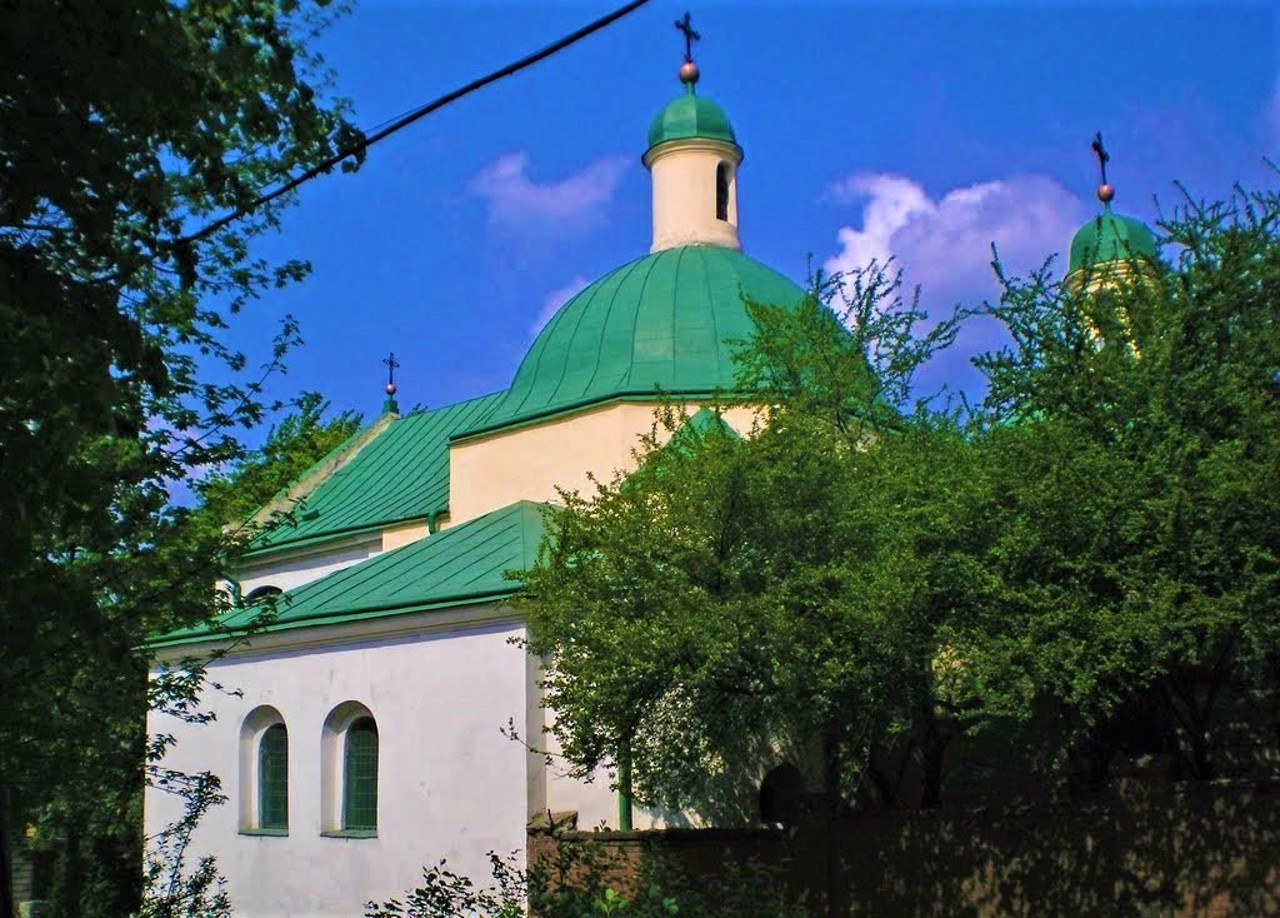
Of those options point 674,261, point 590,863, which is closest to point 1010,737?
point 590,863

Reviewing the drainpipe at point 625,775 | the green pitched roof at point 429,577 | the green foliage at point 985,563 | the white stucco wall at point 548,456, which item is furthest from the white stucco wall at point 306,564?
the green foliage at point 985,563

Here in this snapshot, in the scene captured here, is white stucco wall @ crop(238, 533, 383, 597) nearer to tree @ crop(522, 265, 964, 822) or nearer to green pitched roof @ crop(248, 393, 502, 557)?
green pitched roof @ crop(248, 393, 502, 557)

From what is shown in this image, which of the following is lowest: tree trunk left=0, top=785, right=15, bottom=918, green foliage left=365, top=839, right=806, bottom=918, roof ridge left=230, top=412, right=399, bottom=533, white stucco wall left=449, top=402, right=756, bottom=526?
green foliage left=365, top=839, right=806, bottom=918

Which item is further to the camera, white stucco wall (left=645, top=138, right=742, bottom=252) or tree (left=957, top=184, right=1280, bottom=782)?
white stucco wall (left=645, top=138, right=742, bottom=252)

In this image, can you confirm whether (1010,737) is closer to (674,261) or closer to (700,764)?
(700,764)

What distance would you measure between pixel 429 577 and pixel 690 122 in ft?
34.1

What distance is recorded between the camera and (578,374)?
75.1 ft

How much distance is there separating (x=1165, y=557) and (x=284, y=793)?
1295cm

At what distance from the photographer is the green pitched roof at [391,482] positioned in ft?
84.5

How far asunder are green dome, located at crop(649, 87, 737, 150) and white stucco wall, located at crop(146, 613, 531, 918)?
11.3m

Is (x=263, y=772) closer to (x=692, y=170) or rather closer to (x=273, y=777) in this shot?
(x=273, y=777)

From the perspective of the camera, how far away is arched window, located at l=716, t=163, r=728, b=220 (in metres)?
25.9

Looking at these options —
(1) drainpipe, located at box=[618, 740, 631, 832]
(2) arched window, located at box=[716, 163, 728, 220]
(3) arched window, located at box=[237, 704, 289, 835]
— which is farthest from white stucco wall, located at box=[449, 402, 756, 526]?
(2) arched window, located at box=[716, 163, 728, 220]

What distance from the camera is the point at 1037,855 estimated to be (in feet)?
48.3
